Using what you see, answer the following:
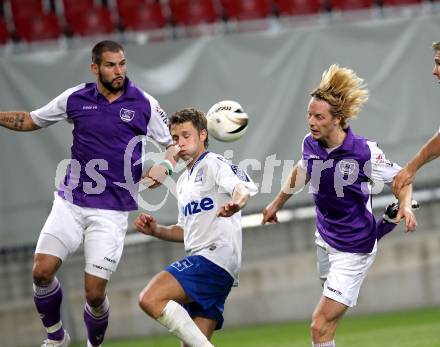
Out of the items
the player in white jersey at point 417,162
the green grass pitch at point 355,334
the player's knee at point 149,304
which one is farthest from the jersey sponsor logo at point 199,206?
the green grass pitch at point 355,334

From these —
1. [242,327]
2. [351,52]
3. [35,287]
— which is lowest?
[242,327]

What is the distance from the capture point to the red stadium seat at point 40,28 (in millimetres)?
13664

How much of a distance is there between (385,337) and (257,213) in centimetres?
238

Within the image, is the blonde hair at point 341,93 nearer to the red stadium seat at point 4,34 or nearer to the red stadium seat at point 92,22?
the red stadium seat at point 92,22

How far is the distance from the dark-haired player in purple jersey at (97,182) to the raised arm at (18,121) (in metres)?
0.01

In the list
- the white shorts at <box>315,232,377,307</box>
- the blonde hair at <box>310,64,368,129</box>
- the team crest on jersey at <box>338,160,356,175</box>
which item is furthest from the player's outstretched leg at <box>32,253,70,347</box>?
the blonde hair at <box>310,64,368,129</box>

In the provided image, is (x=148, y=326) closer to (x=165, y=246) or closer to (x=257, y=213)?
(x=165, y=246)

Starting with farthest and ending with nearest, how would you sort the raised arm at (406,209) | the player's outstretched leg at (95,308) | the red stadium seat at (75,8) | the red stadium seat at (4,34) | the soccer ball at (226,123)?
1. the red stadium seat at (75,8)
2. the red stadium seat at (4,34)
3. the player's outstretched leg at (95,308)
4. the soccer ball at (226,123)
5. the raised arm at (406,209)

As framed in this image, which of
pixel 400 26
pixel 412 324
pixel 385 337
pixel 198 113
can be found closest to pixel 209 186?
pixel 198 113

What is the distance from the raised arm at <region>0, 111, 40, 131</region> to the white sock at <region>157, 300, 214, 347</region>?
2.37m

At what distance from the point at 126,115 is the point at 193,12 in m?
5.68

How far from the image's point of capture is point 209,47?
38.3 feet

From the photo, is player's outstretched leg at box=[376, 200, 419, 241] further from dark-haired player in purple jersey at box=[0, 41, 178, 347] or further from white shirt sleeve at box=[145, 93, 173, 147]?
white shirt sleeve at box=[145, 93, 173, 147]

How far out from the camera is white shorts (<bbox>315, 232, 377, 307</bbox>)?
712cm
